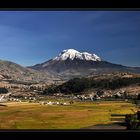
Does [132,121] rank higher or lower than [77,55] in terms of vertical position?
lower

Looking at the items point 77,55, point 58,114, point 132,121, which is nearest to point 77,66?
point 77,55

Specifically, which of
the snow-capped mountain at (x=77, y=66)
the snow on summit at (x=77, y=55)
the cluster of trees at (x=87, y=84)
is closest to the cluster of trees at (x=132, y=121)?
the cluster of trees at (x=87, y=84)

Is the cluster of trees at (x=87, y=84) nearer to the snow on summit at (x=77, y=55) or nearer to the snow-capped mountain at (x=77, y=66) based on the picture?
the snow-capped mountain at (x=77, y=66)

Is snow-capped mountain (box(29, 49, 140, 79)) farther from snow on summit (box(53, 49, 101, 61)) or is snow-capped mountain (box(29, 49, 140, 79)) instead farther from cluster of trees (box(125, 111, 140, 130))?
cluster of trees (box(125, 111, 140, 130))

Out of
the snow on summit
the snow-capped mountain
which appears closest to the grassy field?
the snow-capped mountain

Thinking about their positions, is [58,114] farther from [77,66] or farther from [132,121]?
[132,121]

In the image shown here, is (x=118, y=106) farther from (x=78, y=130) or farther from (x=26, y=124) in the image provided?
(x=26, y=124)
